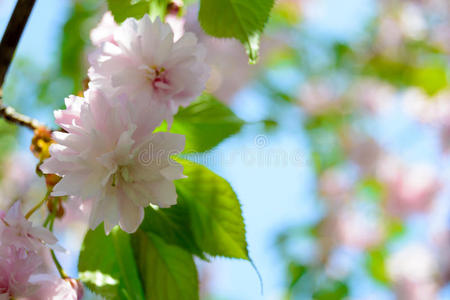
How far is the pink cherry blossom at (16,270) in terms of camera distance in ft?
1.38

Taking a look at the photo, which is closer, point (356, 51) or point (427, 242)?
point (356, 51)

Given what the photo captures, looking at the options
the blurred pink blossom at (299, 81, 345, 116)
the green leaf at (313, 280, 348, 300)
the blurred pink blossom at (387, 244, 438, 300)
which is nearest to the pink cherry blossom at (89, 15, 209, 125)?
the green leaf at (313, 280, 348, 300)

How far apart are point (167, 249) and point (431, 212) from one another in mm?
1984

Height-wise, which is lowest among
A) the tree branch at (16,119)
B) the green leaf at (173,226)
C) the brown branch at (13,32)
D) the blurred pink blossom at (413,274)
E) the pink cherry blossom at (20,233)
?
the blurred pink blossom at (413,274)

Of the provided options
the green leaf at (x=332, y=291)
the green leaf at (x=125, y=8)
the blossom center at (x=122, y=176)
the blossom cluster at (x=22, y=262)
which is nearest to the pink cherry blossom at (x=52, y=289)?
Result: the blossom cluster at (x=22, y=262)

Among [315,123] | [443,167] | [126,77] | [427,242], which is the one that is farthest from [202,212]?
[443,167]

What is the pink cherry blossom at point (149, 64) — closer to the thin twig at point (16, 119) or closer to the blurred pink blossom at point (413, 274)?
the thin twig at point (16, 119)

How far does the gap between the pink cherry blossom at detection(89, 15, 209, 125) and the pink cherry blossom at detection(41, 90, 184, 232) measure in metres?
0.03

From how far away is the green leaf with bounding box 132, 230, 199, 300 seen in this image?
1.55ft

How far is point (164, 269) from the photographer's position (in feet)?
1.57

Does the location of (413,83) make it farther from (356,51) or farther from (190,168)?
(190,168)

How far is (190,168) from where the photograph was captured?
18.7 inches

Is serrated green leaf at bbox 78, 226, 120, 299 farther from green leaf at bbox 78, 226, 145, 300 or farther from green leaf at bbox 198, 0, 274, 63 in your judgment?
green leaf at bbox 198, 0, 274, 63

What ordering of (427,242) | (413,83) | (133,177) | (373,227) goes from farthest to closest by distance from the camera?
(373,227) → (427,242) → (413,83) → (133,177)
